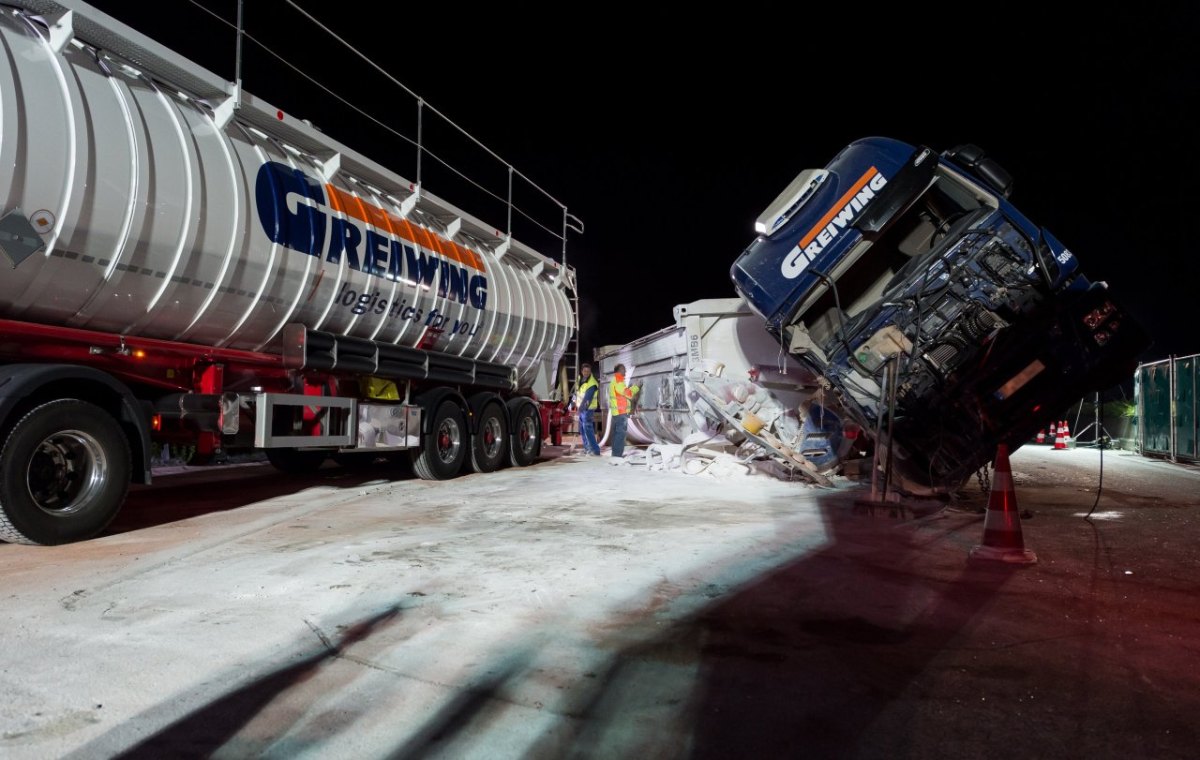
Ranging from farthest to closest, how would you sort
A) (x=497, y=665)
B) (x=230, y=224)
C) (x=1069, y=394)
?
1. (x=1069, y=394)
2. (x=230, y=224)
3. (x=497, y=665)

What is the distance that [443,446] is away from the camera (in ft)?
31.3

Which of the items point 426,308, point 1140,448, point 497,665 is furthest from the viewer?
point 1140,448

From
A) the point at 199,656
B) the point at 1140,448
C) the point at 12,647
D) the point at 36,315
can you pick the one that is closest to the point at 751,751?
the point at 199,656

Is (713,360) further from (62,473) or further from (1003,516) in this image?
(62,473)

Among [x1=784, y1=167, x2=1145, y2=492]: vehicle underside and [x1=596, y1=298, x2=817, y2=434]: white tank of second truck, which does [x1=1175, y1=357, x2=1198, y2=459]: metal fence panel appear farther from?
[x1=784, y1=167, x2=1145, y2=492]: vehicle underside

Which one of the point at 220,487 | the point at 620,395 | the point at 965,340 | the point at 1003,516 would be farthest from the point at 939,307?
the point at 220,487

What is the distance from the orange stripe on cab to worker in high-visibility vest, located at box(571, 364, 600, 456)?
24.1 ft

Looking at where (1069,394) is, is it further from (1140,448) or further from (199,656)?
(1140,448)

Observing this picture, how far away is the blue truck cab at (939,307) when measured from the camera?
20.7 ft

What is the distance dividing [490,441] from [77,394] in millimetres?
5976

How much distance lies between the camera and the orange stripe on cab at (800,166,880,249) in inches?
262

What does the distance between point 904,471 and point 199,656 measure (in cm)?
631

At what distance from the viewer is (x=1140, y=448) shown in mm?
15594

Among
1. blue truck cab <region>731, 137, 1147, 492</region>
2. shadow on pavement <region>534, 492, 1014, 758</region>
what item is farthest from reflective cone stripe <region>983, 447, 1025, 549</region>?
blue truck cab <region>731, 137, 1147, 492</region>
